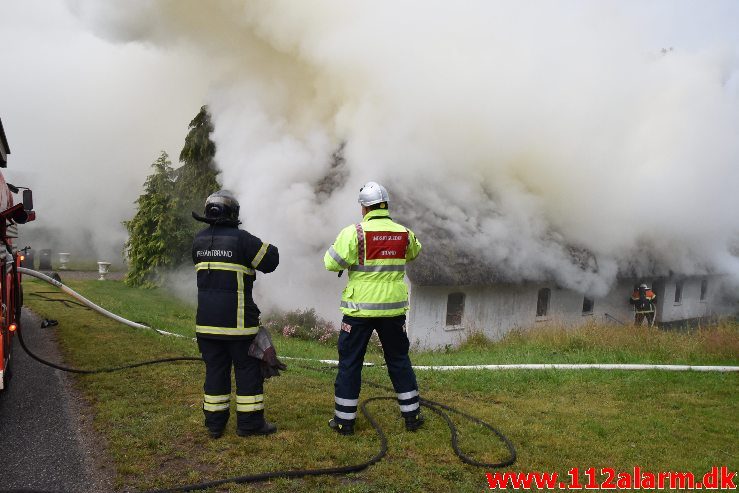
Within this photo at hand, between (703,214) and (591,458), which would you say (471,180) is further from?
(591,458)

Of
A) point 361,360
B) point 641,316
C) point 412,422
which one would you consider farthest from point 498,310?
point 361,360

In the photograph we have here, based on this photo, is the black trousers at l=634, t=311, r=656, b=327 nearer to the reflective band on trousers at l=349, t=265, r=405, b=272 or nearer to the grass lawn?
the grass lawn

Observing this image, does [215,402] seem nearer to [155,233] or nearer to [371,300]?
[371,300]

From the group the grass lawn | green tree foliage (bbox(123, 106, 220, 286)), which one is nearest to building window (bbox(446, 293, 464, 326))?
the grass lawn

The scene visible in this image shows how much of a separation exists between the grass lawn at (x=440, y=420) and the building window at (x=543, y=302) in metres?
6.87

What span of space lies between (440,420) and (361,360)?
964 millimetres

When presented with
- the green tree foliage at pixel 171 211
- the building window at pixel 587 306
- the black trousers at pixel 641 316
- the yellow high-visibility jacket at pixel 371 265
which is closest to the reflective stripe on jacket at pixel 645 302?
the black trousers at pixel 641 316

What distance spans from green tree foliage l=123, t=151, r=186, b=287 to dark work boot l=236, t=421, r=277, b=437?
46.8 ft

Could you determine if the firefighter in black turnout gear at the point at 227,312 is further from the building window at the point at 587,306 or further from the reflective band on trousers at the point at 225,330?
the building window at the point at 587,306

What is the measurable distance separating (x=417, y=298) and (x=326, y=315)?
7.24 ft

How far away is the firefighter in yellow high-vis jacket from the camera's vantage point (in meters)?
4.26

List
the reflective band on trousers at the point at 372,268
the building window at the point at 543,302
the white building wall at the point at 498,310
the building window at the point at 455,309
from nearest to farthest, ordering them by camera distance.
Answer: the reflective band on trousers at the point at 372,268 → the white building wall at the point at 498,310 → the building window at the point at 455,309 → the building window at the point at 543,302

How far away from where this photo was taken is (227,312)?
405 cm

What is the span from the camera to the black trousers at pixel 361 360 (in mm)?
4316
